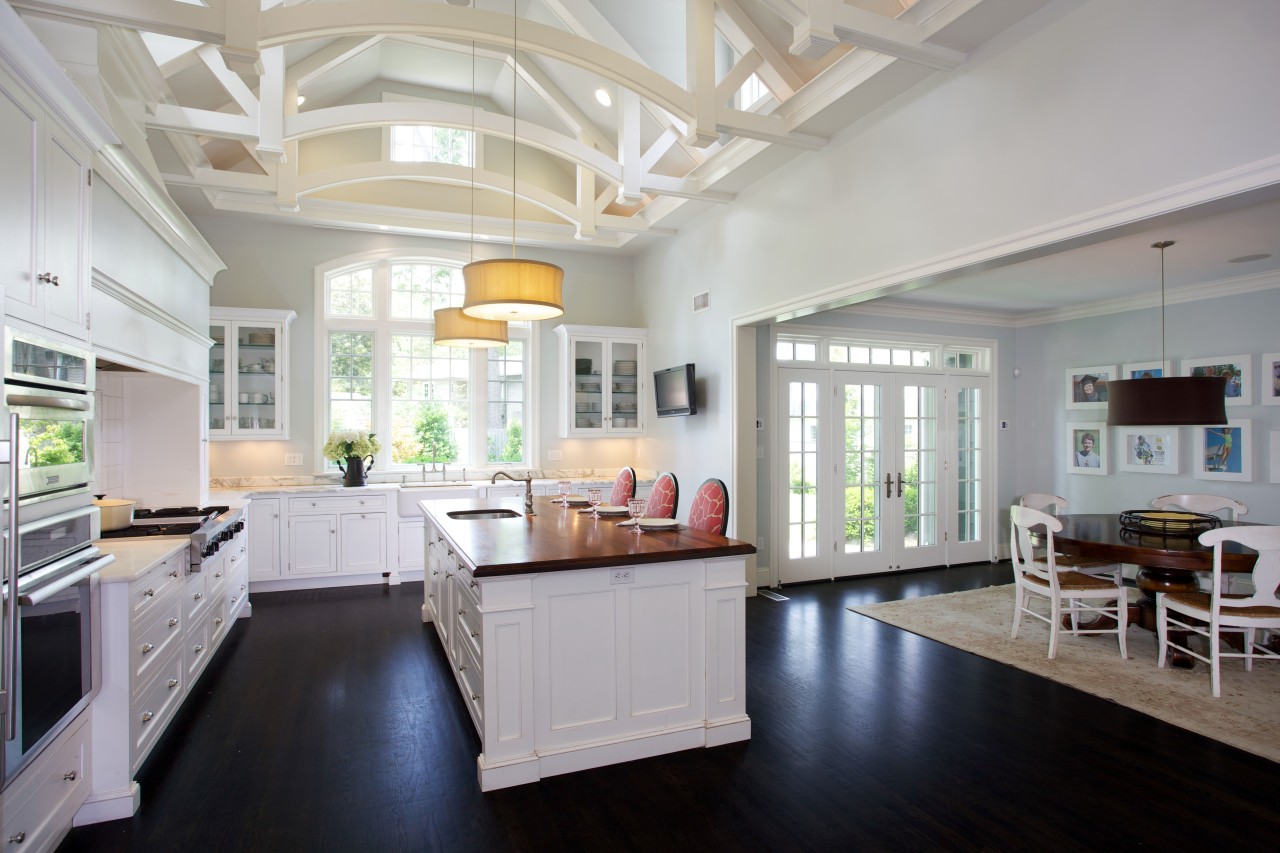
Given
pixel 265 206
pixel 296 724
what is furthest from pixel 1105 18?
pixel 265 206

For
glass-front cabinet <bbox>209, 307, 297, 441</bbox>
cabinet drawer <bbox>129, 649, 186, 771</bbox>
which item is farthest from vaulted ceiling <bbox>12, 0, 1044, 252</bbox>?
cabinet drawer <bbox>129, 649, 186, 771</bbox>

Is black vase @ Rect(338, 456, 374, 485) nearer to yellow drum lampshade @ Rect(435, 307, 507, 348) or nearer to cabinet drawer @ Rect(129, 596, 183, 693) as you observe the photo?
yellow drum lampshade @ Rect(435, 307, 507, 348)

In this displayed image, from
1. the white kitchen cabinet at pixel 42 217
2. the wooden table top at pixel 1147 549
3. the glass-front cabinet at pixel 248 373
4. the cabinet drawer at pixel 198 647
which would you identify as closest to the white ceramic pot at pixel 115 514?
the cabinet drawer at pixel 198 647

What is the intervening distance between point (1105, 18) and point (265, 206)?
602 cm

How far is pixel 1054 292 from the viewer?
613 cm

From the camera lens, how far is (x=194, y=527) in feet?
12.0

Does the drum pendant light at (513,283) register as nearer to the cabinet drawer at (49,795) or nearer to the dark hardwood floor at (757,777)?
the dark hardwood floor at (757,777)

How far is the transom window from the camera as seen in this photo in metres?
6.62

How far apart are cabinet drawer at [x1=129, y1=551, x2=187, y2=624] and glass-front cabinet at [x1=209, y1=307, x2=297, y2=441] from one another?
2.95 metres

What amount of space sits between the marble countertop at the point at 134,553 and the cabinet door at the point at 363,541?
2589 mm

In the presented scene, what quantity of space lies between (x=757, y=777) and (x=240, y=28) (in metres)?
3.92

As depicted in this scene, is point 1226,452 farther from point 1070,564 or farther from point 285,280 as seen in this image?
point 285,280

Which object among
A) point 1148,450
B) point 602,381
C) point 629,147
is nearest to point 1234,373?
point 1148,450

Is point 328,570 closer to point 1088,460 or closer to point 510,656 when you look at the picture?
point 510,656
